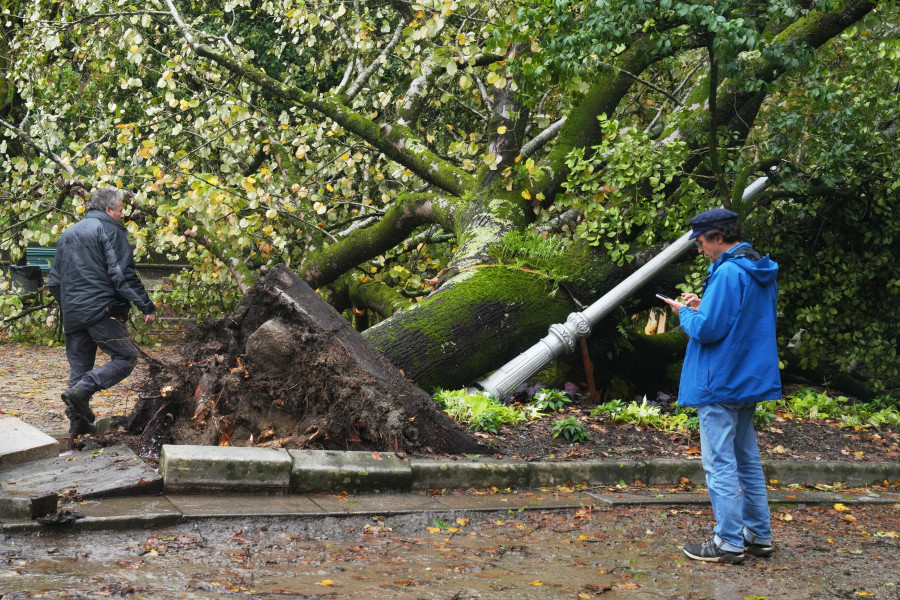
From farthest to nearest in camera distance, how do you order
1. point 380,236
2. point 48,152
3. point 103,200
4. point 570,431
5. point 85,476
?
point 48,152 → point 380,236 → point 103,200 → point 570,431 → point 85,476

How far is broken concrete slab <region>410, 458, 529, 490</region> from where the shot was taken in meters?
5.22

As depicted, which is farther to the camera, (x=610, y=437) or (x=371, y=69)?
(x=371, y=69)

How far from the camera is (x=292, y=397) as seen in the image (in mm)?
5602

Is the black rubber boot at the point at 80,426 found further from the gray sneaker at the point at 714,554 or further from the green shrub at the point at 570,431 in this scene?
the gray sneaker at the point at 714,554

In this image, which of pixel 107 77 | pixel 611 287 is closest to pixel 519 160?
pixel 611 287

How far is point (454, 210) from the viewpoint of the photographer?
28.3 ft

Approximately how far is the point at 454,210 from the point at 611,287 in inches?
70.8

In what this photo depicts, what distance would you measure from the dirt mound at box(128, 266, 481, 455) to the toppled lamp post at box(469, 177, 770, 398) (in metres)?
1.32

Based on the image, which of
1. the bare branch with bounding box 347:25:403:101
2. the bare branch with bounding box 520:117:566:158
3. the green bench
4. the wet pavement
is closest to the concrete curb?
the wet pavement

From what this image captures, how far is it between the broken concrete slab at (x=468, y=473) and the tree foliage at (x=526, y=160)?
1575mm

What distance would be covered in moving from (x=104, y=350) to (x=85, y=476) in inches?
72.9

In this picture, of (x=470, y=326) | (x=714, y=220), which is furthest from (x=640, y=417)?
(x=714, y=220)

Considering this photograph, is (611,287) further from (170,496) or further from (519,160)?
(170,496)

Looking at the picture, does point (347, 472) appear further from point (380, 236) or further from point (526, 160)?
point (380, 236)
